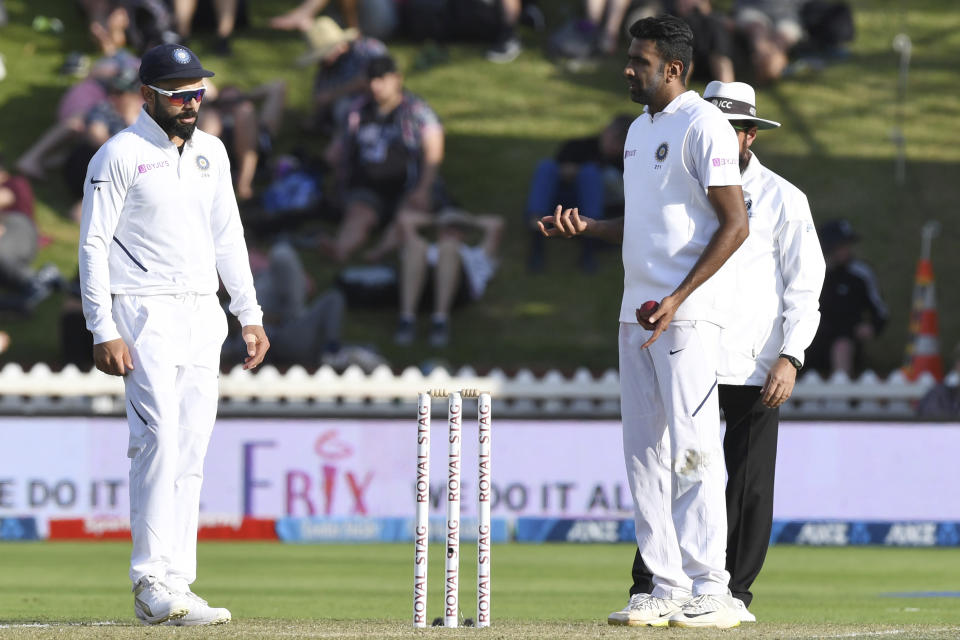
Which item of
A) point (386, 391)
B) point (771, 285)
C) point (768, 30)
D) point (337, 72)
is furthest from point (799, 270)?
point (768, 30)

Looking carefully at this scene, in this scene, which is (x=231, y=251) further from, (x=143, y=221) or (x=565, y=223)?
(x=565, y=223)

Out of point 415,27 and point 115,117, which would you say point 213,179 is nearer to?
point 115,117

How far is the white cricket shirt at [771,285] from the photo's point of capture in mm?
6750

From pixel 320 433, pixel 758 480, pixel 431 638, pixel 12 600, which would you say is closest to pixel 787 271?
pixel 758 480

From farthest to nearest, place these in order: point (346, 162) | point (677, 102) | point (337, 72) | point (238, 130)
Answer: point (337, 72) < point (238, 130) < point (346, 162) < point (677, 102)

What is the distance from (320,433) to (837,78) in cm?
981

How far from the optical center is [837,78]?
20.3 meters

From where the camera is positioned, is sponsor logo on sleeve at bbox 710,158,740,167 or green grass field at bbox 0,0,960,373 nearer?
sponsor logo on sleeve at bbox 710,158,740,167

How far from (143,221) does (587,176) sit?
10.1 metres

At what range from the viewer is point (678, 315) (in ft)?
20.3

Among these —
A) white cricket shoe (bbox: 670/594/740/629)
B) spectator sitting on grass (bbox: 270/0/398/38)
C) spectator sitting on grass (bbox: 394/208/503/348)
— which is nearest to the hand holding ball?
white cricket shoe (bbox: 670/594/740/629)

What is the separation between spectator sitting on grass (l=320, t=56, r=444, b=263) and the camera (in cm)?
1677

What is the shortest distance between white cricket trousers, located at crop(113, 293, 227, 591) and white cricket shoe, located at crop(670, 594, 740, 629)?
1.90 m

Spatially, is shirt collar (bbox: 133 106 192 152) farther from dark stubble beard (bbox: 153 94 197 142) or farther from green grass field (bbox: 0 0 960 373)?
green grass field (bbox: 0 0 960 373)
